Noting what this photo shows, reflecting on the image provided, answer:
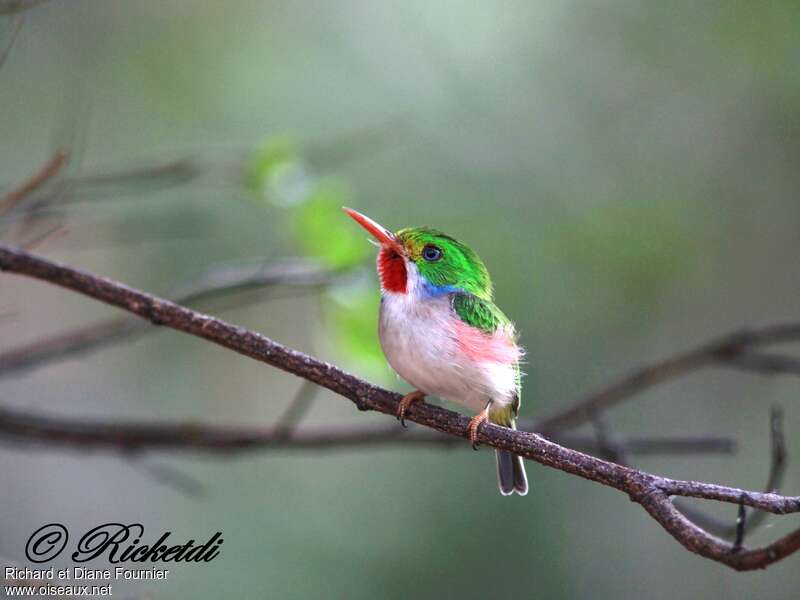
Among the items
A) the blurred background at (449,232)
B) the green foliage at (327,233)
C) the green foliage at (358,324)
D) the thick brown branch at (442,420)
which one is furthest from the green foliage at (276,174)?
the blurred background at (449,232)

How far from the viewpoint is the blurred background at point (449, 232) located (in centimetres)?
445

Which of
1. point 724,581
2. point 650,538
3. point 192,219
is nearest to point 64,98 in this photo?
point 192,219

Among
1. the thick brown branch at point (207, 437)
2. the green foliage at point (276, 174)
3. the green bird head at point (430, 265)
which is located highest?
the green foliage at point (276, 174)

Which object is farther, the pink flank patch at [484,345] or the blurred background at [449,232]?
the blurred background at [449,232]

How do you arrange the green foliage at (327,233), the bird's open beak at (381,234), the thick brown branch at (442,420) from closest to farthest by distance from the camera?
the thick brown branch at (442,420), the bird's open beak at (381,234), the green foliage at (327,233)

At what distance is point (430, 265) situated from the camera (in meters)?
2.37

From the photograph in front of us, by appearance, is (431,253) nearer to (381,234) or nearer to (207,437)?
(381,234)

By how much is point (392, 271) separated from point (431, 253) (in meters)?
0.12

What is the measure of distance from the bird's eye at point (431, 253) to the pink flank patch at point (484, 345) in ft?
0.66

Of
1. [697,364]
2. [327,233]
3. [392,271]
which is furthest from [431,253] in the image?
[697,364]

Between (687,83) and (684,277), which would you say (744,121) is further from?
(684,277)

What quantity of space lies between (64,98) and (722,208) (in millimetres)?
3496

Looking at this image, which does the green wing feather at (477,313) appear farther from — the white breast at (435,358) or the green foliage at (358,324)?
the green foliage at (358,324)

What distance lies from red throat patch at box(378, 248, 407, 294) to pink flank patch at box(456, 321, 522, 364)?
21 cm
